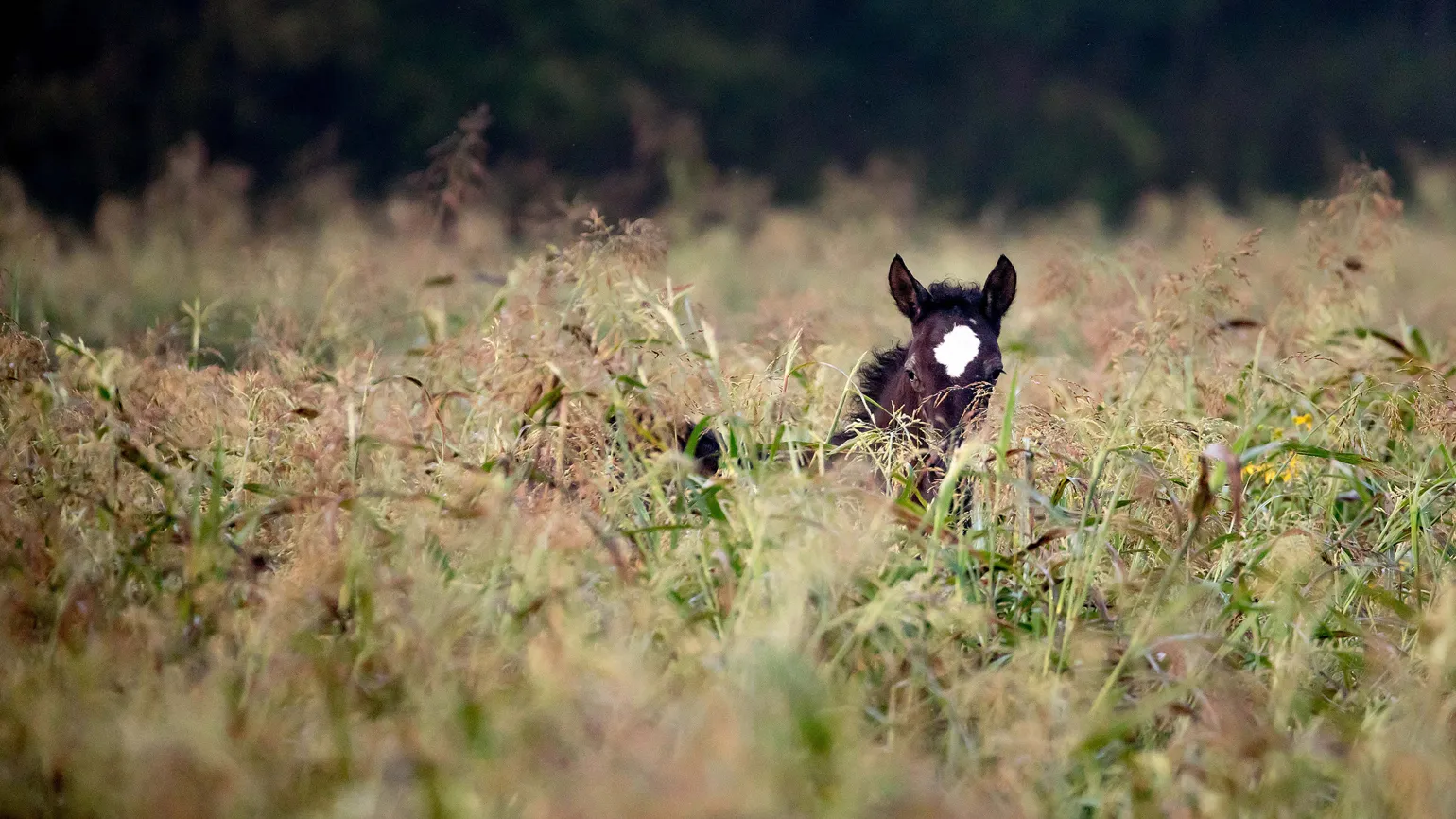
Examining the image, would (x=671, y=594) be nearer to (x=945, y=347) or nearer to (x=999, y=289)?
(x=945, y=347)

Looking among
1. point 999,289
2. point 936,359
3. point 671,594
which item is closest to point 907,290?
point 999,289

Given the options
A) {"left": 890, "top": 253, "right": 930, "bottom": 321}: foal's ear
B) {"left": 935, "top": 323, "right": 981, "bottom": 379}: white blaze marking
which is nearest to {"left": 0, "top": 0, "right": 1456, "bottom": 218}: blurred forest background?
{"left": 890, "top": 253, "right": 930, "bottom": 321}: foal's ear

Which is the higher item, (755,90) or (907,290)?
(755,90)

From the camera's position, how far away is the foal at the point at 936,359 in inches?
183

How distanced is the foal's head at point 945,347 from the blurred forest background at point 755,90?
1161 centimetres

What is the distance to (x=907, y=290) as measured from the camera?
5129 mm

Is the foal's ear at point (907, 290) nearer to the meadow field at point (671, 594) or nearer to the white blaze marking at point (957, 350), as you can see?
the white blaze marking at point (957, 350)

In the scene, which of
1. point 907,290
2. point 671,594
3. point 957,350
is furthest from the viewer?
point 907,290

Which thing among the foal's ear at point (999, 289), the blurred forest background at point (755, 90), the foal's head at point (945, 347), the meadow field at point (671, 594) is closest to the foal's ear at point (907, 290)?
the foal's head at point (945, 347)

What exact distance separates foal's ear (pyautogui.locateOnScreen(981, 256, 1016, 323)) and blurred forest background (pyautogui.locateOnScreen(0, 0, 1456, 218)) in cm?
1158

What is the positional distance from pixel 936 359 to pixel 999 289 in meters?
0.55

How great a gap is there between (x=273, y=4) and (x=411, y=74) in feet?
6.73

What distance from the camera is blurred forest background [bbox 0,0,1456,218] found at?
17.2m

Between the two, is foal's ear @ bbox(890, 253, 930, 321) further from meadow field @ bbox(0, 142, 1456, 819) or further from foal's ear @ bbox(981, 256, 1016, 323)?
meadow field @ bbox(0, 142, 1456, 819)
